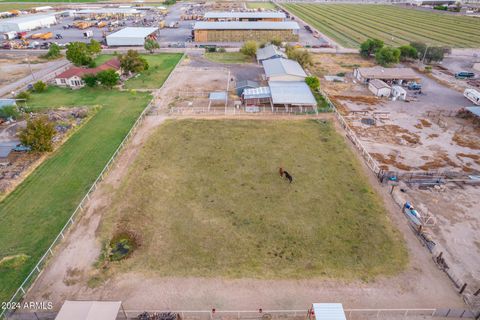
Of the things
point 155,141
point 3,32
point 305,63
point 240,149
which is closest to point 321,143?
point 240,149

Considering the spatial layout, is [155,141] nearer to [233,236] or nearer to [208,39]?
[233,236]

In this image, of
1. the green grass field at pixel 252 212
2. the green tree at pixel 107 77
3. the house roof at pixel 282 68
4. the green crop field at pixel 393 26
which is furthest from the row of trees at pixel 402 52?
the green tree at pixel 107 77

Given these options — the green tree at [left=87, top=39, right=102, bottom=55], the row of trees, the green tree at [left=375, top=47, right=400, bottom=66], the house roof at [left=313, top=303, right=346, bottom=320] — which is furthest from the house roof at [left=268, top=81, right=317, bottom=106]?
the green tree at [left=87, top=39, right=102, bottom=55]

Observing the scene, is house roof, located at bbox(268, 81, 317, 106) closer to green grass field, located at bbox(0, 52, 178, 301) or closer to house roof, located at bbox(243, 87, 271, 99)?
house roof, located at bbox(243, 87, 271, 99)

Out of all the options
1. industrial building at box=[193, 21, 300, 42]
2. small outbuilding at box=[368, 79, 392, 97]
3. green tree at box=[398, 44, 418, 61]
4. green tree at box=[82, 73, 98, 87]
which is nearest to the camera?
small outbuilding at box=[368, 79, 392, 97]

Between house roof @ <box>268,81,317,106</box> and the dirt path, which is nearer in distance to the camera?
the dirt path

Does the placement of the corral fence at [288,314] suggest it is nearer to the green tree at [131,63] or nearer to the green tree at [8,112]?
the green tree at [8,112]
